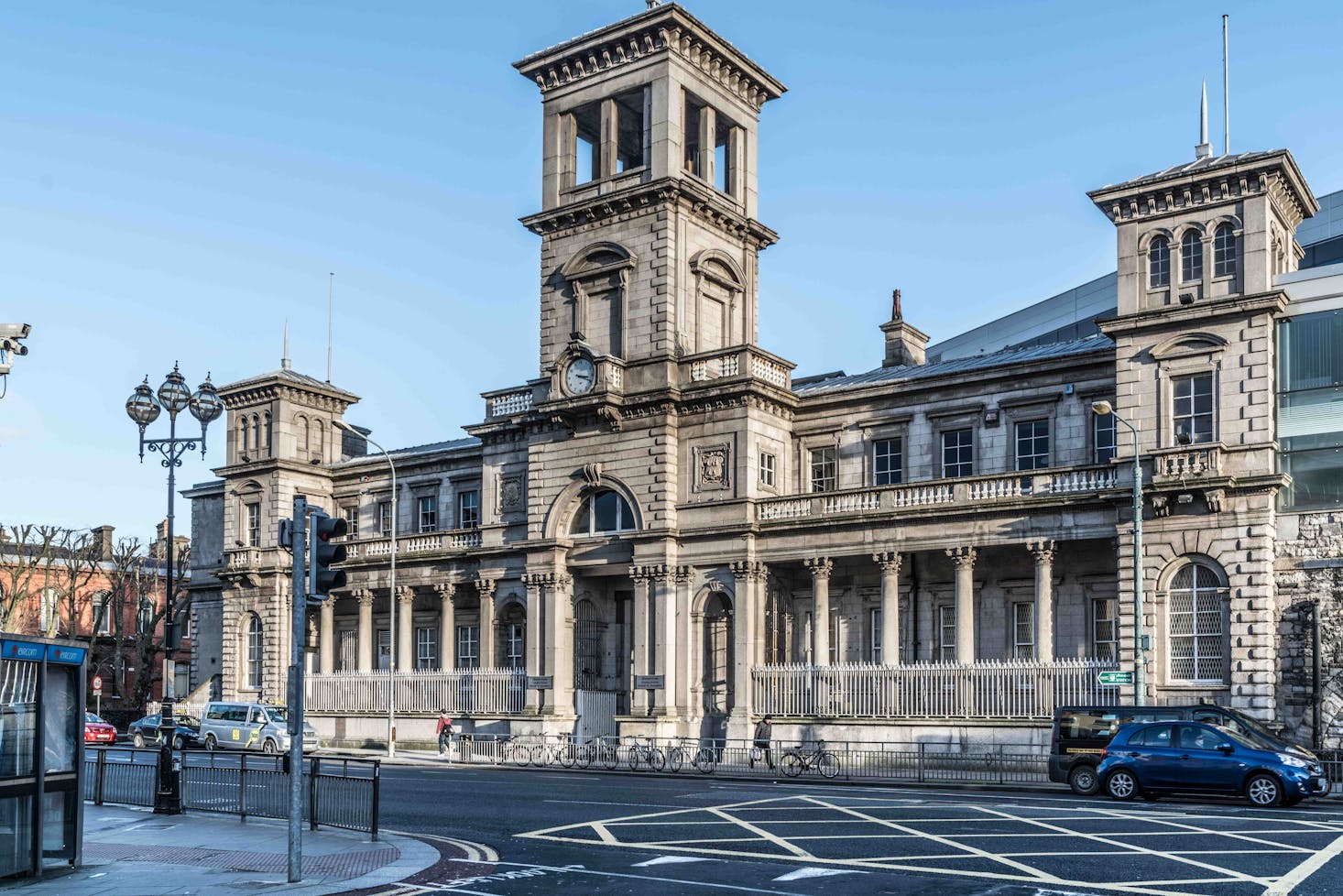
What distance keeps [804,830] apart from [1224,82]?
1074 inches

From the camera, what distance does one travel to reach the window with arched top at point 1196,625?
36531 mm

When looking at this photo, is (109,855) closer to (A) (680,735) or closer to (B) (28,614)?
(A) (680,735)

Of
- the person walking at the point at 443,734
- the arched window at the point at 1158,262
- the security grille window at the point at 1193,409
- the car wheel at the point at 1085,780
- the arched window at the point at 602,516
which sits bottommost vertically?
the person walking at the point at 443,734

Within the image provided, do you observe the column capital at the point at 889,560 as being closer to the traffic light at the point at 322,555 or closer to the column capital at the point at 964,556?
the column capital at the point at 964,556

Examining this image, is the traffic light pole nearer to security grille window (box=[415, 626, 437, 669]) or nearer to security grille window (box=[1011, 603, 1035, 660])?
security grille window (box=[1011, 603, 1035, 660])

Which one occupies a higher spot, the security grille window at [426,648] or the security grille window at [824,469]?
the security grille window at [824,469]

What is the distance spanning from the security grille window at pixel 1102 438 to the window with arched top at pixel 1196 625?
211 inches

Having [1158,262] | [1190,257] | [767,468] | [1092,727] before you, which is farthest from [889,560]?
[1092,727]

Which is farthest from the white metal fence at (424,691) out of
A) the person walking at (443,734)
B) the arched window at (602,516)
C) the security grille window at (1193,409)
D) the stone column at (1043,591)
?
the security grille window at (1193,409)

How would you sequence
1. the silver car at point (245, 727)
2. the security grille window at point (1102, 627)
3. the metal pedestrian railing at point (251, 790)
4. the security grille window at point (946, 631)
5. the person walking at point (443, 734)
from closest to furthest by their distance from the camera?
the metal pedestrian railing at point (251, 790) → the security grille window at point (1102, 627) → the security grille window at point (946, 631) → the person walking at point (443, 734) → the silver car at point (245, 727)

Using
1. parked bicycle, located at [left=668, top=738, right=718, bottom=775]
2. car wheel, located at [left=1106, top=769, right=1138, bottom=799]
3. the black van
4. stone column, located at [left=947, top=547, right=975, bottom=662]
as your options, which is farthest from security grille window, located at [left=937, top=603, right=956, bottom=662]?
car wheel, located at [left=1106, top=769, right=1138, bottom=799]

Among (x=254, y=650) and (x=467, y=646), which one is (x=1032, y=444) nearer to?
(x=467, y=646)

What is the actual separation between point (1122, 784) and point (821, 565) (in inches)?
662

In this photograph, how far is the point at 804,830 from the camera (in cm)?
2181
